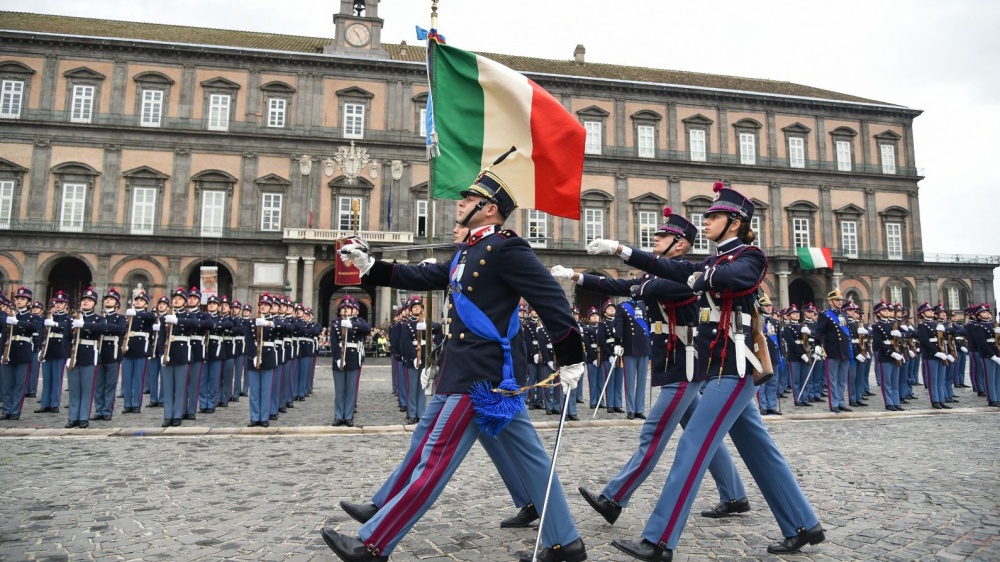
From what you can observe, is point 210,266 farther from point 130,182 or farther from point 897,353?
point 897,353

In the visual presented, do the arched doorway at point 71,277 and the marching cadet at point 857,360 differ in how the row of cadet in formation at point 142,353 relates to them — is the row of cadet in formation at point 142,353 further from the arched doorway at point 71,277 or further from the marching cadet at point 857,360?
the arched doorway at point 71,277

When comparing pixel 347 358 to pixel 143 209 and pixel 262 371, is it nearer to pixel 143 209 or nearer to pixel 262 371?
pixel 262 371

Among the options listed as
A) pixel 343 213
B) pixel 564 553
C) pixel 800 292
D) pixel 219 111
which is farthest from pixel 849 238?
pixel 564 553

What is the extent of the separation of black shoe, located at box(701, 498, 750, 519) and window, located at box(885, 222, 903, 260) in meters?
42.6

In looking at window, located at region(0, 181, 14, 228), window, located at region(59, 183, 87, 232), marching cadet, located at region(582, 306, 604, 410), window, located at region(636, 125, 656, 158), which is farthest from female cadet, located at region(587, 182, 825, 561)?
window, located at region(0, 181, 14, 228)

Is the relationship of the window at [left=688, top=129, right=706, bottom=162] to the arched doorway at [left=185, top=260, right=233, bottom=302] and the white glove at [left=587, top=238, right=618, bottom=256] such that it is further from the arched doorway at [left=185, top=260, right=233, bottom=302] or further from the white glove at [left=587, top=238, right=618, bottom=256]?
the white glove at [left=587, top=238, right=618, bottom=256]

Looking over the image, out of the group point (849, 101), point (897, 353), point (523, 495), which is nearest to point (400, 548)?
point (523, 495)

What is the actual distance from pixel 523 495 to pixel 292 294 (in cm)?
3023

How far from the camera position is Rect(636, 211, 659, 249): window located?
38062 mm

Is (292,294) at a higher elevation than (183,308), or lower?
higher

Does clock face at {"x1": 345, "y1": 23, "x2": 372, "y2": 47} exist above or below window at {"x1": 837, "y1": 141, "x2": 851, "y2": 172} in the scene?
above

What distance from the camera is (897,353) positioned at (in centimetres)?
1166

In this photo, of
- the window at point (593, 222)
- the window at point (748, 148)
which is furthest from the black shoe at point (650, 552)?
the window at point (748, 148)

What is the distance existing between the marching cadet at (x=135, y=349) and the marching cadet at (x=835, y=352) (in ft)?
39.3
